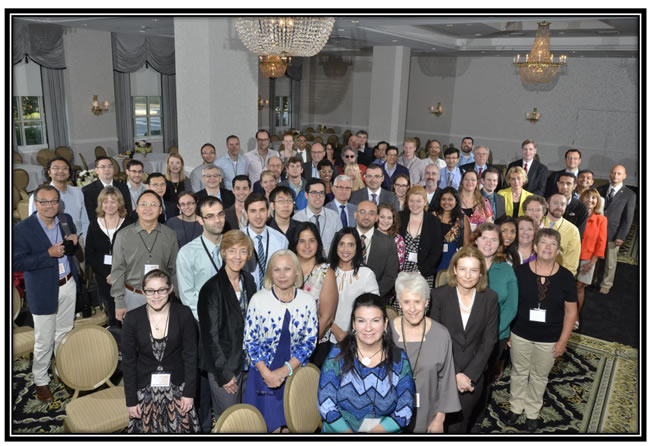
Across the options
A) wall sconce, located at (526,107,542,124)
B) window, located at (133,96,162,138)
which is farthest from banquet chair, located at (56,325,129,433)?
wall sconce, located at (526,107,542,124)

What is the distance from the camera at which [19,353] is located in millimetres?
4188

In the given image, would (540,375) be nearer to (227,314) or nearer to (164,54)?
(227,314)

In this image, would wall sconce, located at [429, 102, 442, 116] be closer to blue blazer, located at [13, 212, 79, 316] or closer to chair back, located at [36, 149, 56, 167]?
chair back, located at [36, 149, 56, 167]

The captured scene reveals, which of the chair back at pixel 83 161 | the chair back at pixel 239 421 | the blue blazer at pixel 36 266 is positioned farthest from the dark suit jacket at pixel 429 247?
the chair back at pixel 83 161

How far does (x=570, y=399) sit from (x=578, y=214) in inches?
90.2

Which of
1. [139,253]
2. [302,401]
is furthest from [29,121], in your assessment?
[302,401]

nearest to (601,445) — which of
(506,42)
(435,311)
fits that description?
(435,311)

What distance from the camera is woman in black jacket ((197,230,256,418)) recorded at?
3.14 metres

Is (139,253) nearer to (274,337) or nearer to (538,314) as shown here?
(274,337)

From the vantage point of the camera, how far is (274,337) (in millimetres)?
3115

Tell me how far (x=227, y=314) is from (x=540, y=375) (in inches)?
96.2

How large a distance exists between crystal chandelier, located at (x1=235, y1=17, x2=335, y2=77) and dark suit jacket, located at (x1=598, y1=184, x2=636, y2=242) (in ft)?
14.4

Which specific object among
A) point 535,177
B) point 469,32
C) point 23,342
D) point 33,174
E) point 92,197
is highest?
point 469,32

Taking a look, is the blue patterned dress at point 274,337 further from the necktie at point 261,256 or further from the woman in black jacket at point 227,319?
the necktie at point 261,256
